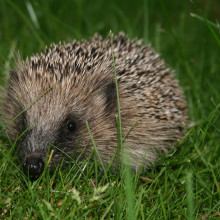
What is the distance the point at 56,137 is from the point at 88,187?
0.41 metres

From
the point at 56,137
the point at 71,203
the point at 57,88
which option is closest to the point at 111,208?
the point at 71,203

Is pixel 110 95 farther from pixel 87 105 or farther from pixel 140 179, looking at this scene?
pixel 140 179

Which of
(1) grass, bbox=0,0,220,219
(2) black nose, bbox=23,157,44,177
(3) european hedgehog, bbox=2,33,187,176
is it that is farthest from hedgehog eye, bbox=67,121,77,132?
(2) black nose, bbox=23,157,44,177

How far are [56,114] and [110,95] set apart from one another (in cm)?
46

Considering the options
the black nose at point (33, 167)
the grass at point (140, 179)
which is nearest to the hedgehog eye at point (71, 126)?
the grass at point (140, 179)

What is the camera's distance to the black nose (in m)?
2.39

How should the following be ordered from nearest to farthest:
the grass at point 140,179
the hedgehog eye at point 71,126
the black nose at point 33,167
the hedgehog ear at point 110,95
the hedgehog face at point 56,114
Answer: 1. the grass at point 140,179
2. the black nose at point 33,167
3. the hedgehog face at point 56,114
4. the hedgehog eye at point 71,126
5. the hedgehog ear at point 110,95

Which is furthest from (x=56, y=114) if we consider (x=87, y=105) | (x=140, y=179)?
(x=140, y=179)

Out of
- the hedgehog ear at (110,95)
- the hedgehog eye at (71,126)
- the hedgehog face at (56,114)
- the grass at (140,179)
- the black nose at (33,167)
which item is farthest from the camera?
the hedgehog ear at (110,95)

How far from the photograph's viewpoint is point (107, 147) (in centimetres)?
289

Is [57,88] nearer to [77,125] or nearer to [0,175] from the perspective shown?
[77,125]

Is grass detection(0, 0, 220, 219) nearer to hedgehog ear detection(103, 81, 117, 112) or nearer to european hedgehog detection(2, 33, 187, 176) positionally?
european hedgehog detection(2, 33, 187, 176)

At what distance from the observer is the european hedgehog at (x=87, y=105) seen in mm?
2629

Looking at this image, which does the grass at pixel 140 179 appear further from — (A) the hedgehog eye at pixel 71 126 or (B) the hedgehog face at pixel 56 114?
(A) the hedgehog eye at pixel 71 126
